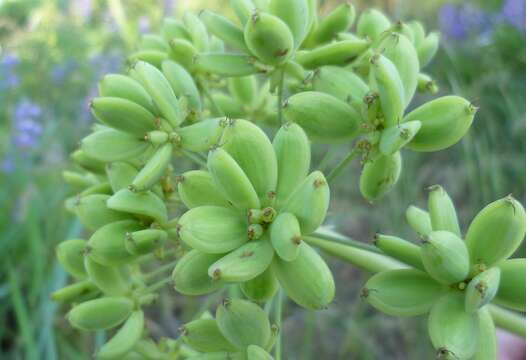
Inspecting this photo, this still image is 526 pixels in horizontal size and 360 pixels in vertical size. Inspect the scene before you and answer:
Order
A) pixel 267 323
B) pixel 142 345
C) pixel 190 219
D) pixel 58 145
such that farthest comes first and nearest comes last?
pixel 58 145
pixel 142 345
pixel 267 323
pixel 190 219

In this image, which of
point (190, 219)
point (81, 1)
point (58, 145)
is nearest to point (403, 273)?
point (190, 219)

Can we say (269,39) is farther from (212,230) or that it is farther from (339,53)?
(212,230)

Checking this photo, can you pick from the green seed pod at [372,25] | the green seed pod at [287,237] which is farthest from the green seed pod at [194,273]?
the green seed pod at [372,25]

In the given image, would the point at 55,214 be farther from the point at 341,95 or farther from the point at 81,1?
the point at 81,1

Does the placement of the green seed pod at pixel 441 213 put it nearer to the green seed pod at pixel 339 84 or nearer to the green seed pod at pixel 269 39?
the green seed pod at pixel 339 84

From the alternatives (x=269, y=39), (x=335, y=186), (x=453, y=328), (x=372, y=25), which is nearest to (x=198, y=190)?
(x=269, y=39)

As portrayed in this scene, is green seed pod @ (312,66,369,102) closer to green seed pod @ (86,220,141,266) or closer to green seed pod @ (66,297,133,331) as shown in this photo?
green seed pod @ (86,220,141,266)

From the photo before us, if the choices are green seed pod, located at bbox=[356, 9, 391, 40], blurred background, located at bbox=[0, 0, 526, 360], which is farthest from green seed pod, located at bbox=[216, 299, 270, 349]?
blurred background, located at bbox=[0, 0, 526, 360]
